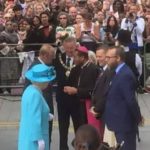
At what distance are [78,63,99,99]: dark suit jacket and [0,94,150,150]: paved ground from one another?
1.54m

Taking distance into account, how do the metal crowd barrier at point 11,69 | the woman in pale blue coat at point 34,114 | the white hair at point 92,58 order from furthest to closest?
1. the metal crowd barrier at point 11,69
2. the white hair at point 92,58
3. the woman in pale blue coat at point 34,114

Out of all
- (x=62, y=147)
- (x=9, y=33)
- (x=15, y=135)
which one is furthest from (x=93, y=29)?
(x=62, y=147)

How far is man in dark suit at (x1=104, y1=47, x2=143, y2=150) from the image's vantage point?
26.5ft

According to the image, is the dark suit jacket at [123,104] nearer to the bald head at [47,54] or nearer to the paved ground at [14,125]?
the bald head at [47,54]

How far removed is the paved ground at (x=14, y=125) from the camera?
1097cm

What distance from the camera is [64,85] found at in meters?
10.0

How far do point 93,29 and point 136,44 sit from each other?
113cm

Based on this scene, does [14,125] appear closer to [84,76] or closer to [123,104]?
[84,76]

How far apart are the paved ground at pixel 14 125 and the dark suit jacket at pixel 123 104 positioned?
2.54 metres

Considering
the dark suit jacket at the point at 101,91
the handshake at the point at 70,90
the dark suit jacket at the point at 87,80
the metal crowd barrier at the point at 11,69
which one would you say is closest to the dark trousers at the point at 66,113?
the handshake at the point at 70,90

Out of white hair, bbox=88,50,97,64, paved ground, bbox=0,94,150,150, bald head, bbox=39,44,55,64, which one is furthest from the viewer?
paved ground, bbox=0,94,150,150

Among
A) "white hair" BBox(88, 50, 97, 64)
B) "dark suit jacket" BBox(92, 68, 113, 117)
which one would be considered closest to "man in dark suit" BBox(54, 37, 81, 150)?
"white hair" BBox(88, 50, 97, 64)

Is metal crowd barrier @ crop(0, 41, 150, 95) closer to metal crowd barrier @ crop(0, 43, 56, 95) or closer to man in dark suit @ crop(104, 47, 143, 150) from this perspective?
metal crowd barrier @ crop(0, 43, 56, 95)

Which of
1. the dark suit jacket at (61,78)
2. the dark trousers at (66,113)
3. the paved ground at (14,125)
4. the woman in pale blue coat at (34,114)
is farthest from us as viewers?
the paved ground at (14,125)
